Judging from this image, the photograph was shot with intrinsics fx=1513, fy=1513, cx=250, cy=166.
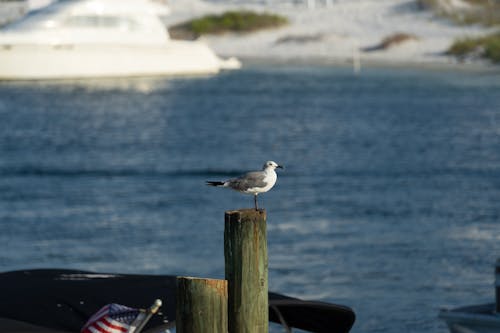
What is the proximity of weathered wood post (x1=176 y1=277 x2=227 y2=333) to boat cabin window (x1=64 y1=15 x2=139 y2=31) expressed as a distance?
6663 cm

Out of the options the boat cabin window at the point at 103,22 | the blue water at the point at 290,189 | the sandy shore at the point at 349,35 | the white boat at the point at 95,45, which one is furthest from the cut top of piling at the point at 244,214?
the sandy shore at the point at 349,35

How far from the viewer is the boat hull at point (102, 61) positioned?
242ft

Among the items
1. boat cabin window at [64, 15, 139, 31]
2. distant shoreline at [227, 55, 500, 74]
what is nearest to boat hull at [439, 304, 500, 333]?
boat cabin window at [64, 15, 139, 31]

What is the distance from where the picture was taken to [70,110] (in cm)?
5666

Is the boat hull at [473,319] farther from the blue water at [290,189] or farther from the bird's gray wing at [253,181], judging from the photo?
the bird's gray wing at [253,181]

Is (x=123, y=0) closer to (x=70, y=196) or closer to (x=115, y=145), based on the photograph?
(x=115, y=145)

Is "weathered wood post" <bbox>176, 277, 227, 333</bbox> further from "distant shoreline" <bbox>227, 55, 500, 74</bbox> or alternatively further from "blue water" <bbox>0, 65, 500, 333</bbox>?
"distant shoreline" <bbox>227, 55, 500, 74</bbox>

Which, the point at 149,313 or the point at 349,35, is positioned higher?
the point at 349,35

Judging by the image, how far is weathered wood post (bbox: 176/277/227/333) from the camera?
984cm

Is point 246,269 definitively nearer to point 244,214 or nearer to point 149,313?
point 244,214

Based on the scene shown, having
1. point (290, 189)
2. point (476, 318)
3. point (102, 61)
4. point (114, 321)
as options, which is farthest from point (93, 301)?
point (102, 61)

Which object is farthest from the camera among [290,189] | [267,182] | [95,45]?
[95,45]

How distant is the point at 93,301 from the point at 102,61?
67.0 metres

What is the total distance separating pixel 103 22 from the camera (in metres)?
77.1
